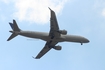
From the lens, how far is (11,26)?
70125 millimetres

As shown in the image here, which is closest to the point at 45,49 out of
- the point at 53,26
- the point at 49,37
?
the point at 49,37

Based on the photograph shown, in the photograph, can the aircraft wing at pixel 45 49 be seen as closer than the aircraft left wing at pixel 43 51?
Yes

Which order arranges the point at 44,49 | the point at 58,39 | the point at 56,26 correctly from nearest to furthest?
the point at 56,26 < the point at 58,39 < the point at 44,49

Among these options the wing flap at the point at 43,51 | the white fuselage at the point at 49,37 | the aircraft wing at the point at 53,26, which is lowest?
the wing flap at the point at 43,51

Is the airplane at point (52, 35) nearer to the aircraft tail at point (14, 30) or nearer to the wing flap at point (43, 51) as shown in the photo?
the aircraft tail at point (14, 30)

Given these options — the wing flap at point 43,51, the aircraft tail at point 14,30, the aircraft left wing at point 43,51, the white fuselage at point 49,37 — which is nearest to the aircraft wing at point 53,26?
the white fuselage at point 49,37

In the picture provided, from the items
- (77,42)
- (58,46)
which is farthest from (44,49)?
(77,42)

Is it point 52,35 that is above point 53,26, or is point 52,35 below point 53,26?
below

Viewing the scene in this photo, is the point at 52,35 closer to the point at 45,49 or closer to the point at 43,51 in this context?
the point at 45,49

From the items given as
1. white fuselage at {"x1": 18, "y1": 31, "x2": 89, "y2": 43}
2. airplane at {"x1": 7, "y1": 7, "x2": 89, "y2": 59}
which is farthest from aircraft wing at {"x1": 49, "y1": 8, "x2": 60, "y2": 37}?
white fuselage at {"x1": 18, "y1": 31, "x2": 89, "y2": 43}

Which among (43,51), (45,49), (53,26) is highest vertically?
(53,26)

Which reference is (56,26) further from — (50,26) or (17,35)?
(17,35)

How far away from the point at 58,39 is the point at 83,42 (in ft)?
23.7

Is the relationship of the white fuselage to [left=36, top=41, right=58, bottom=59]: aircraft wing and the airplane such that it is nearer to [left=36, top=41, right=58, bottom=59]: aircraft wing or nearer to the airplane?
the airplane
